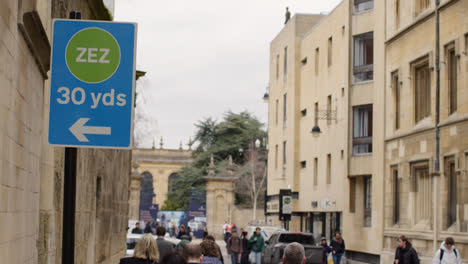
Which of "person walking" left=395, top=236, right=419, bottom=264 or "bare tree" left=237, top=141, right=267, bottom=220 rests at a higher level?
"bare tree" left=237, top=141, right=267, bottom=220

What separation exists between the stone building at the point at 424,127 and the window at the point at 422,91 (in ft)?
0.11

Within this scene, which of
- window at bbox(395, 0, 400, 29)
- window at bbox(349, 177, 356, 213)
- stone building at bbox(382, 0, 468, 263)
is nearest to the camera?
stone building at bbox(382, 0, 468, 263)

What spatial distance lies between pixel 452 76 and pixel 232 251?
983cm

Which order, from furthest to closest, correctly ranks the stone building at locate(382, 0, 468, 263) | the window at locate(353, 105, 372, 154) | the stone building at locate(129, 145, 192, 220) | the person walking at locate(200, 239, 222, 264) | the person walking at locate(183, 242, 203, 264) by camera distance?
the stone building at locate(129, 145, 192, 220) < the window at locate(353, 105, 372, 154) < the stone building at locate(382, 0, 468, 263) < the person walking at locate(200, 239, 222, 264) < the person walking at locate(183, 242, 203, 264)

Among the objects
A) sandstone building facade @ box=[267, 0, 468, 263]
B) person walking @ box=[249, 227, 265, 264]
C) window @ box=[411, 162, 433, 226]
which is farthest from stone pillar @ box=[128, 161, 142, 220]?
window @ box=[411, 162, 433, 226]

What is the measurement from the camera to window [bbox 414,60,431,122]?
28.8 metres

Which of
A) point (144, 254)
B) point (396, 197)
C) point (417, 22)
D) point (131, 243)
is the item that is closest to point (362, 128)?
point (396, 197)

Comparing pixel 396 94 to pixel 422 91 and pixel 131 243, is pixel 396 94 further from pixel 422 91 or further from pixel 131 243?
pixel 131 243

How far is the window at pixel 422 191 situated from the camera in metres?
27.9

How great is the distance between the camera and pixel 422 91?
29.2m

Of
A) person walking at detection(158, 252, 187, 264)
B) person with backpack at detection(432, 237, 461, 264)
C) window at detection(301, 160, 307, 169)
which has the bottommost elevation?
Result: person with backpack at detection(432, 237, 461, 264)

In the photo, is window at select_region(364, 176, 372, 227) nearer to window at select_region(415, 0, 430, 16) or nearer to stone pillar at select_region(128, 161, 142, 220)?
window at select_region(415, 0, 430, 16)

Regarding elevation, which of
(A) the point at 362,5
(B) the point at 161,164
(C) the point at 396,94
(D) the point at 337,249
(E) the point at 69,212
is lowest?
(D) the point at 337,249

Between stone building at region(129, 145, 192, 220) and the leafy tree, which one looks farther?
stone building at region(129, 145, 192, 220)
